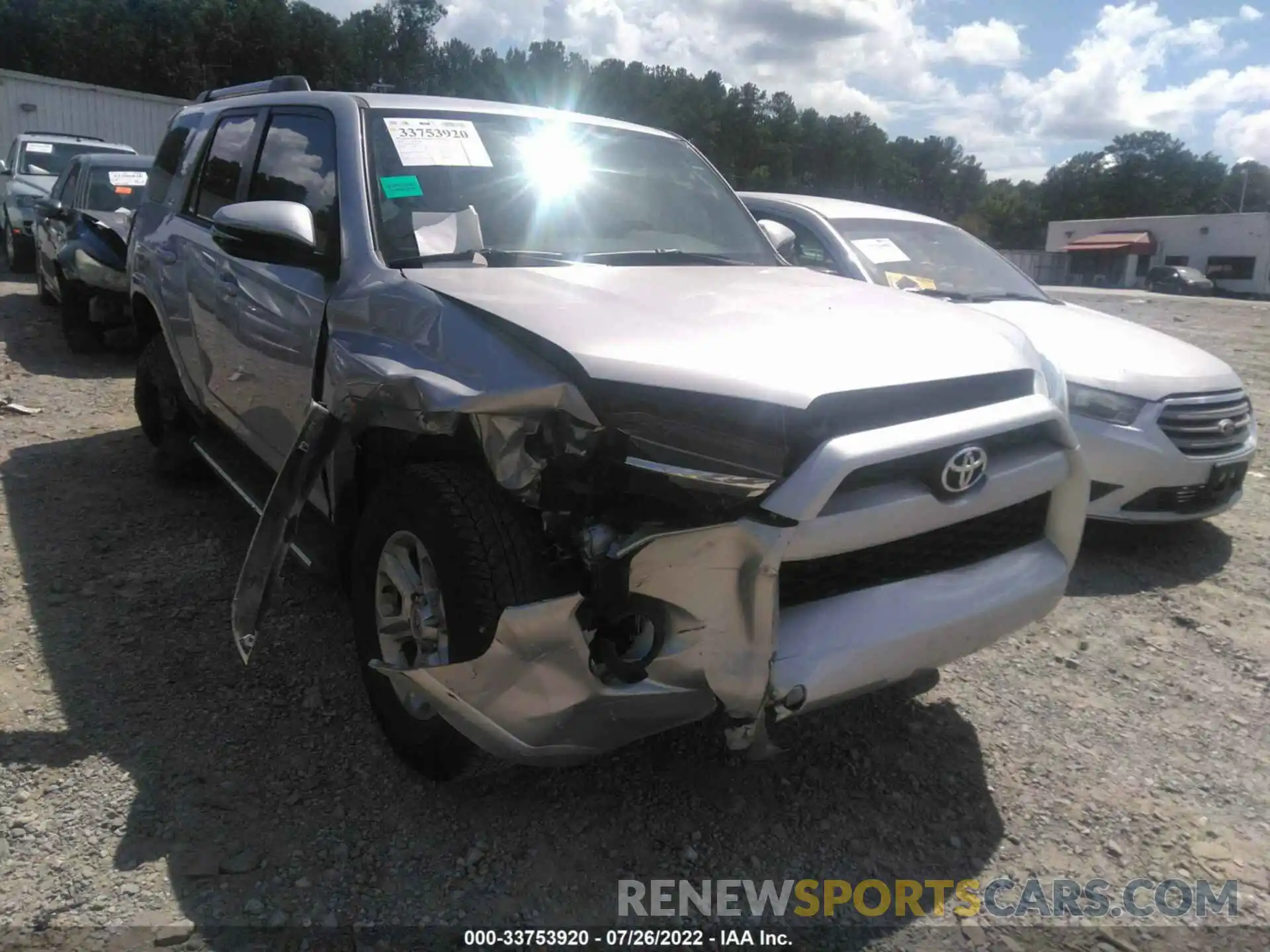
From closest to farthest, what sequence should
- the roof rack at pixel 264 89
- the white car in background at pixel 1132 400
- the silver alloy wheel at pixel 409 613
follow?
the silver alloy wheel at pixel 409 613 → the roof rack at pixel 264 89 → the white car in background at pixel 1132 400

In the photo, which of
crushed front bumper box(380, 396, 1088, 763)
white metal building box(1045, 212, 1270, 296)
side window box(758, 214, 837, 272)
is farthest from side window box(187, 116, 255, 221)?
white metal building box(1045, 212, 1270, 296)

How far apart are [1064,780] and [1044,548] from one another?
2.40 ft

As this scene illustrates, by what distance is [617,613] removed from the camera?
2.09 metres

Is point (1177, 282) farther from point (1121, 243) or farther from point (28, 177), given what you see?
point (28, 177)

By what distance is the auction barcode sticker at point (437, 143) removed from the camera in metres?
3.12

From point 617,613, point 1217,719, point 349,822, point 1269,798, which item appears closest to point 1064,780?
point 1269,798

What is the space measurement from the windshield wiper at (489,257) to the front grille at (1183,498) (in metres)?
3.15

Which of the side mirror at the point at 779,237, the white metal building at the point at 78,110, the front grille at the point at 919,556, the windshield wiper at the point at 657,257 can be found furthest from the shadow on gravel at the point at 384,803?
the white metal building at the point at 78,110

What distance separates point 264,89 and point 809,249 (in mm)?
3001

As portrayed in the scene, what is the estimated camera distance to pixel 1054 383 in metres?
2.81

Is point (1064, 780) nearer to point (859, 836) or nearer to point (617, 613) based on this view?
point (859, 836)

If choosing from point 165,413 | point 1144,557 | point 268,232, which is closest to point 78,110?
point 165,413

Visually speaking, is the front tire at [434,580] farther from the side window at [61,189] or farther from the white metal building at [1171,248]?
the white metal building at [1171,248]

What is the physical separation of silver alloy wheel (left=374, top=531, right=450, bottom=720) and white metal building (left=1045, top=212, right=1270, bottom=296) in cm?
5030
